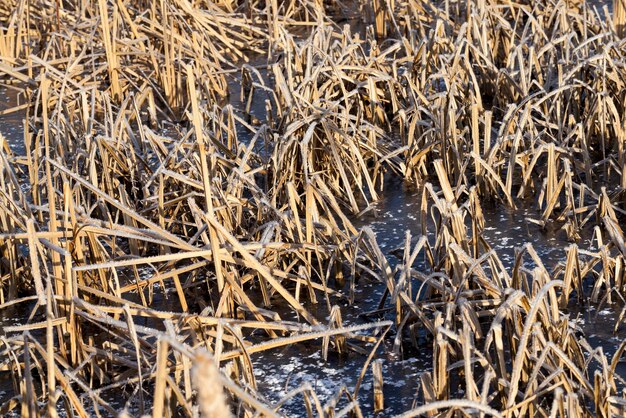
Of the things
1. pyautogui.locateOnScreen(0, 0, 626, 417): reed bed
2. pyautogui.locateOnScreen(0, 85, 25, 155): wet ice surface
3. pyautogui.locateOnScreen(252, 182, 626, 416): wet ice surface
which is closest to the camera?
pyautogui.locateOnScreen(0, 0, 626, 417): reed bed

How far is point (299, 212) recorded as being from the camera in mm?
3178

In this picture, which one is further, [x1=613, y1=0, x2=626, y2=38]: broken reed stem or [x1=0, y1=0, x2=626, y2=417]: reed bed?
[x1=613, y1=0, x2=626, y2=38]: broken reed stem

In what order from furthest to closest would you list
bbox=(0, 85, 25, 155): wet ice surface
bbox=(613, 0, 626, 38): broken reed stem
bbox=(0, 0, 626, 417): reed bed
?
bbox=(613, 0, 626, 38): broken reed stem < bbox=(0, 85, 25, 155): wet ice surface < bbox=(0, 0, 626, 417): reed bed

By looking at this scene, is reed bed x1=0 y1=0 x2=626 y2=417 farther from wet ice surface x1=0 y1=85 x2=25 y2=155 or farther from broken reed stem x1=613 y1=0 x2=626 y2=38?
wet ice surface x1=0 y1=85 x2=25 y2=155

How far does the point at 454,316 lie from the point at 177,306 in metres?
0.96

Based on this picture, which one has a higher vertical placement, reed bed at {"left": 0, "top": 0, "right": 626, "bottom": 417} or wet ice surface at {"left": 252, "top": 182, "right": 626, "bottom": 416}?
reed bed at {"left": 0, "top": 0, "right": 626, "bottom": 417}

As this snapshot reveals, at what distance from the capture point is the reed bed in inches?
87.0

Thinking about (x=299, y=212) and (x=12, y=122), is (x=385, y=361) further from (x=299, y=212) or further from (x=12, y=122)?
(x=12, y=122)

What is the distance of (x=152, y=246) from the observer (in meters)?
3.25

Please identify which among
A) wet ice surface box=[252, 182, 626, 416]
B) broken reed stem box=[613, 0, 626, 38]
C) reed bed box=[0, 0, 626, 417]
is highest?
broken reed stem box=[613, 0, 626, 38]

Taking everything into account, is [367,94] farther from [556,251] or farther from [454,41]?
[556,251]

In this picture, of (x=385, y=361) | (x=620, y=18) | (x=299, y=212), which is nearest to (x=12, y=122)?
(x=299, y=212)

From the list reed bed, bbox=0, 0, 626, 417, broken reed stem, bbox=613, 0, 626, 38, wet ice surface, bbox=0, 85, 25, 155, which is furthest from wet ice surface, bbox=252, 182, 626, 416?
wet ice surface, bbox=0, 85, 25, 155

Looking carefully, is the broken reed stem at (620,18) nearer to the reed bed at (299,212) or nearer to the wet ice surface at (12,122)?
the reed bed at (299,212)
